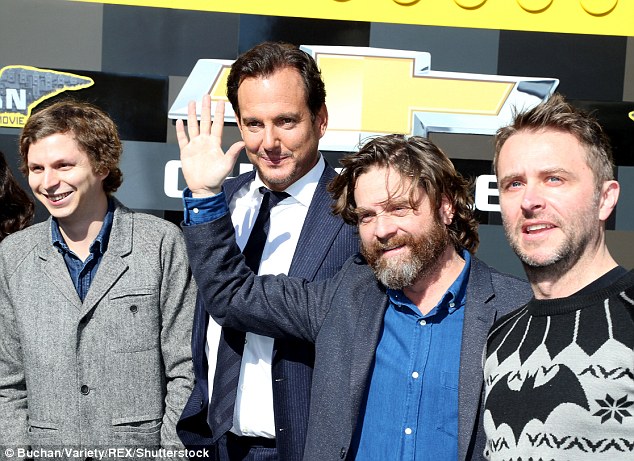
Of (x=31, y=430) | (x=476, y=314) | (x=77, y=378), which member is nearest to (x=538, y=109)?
(x=476, y=314)

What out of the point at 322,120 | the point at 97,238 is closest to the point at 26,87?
the point at 97,238

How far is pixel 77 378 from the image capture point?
2.32 metres

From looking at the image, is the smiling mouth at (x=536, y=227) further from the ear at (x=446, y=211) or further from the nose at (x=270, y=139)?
the nose at (x=270, y=139)

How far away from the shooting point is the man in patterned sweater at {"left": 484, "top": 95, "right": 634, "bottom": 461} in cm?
144

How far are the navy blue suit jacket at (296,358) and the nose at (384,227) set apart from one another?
0.93 ft

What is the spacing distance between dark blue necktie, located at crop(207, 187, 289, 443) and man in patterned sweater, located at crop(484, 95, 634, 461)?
0.79 metres

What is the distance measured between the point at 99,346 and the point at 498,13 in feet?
5.37

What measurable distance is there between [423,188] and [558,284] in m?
0.51

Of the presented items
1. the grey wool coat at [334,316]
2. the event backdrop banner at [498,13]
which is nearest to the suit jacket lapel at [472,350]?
Result: the grey wool coat at [334,316]

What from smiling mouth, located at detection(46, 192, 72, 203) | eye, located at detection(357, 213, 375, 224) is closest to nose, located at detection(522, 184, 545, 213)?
eye, located at detection(357, 213, 375, 224)

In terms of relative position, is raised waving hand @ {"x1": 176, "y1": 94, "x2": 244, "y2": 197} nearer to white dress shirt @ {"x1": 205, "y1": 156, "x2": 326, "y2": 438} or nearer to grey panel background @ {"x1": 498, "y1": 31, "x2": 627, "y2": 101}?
white dress shirt @ {"x1": 205, "y1": 156, "x2": 326, "y2": 438}

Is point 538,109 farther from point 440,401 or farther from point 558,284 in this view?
point 440,401

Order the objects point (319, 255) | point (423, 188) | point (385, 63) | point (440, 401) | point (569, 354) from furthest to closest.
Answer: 1. point (385, 63)
2. point (319, 255)
3. point (423, 188)
4. point (440, 401)
5. point (569, 354)

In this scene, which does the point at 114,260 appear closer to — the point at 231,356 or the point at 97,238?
the point at 97,238
